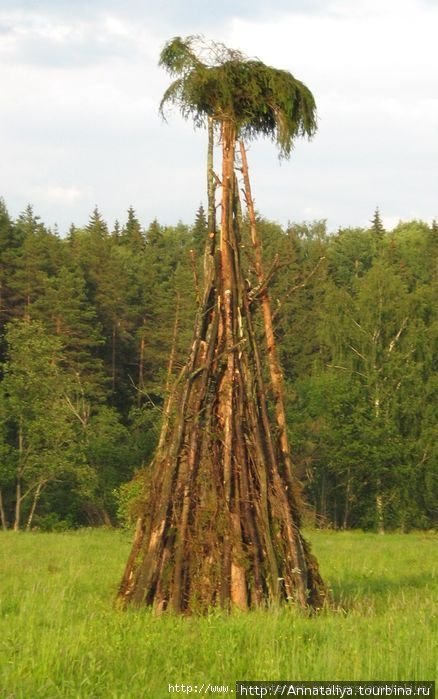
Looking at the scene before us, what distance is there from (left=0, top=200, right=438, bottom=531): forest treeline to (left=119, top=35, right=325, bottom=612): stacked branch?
83.1ft

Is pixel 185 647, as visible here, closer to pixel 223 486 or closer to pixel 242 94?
pixel 223 486

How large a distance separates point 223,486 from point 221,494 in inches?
3.0

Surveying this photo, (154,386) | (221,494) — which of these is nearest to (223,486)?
(221,494)

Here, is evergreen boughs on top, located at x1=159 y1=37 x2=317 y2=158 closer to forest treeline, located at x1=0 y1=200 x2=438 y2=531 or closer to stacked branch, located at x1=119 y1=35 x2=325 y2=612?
stacked branch, located at x1=119 y1=35 x2=325 y2=612

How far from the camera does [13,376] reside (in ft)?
110

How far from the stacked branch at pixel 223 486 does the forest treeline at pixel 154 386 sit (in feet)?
83.1

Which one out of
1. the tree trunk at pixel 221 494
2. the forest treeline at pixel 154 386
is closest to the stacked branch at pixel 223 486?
the tree trunk at pixel 221 494

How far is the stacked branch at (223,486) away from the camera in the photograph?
26.7 feet

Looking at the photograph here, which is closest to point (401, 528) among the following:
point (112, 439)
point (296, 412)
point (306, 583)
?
point (296, 412)

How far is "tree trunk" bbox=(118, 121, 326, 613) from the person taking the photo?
813 centimetres

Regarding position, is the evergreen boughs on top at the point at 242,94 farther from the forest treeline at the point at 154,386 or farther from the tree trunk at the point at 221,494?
the forest treeline at the point at 154,386

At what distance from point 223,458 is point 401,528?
110ft

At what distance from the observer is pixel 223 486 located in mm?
8266

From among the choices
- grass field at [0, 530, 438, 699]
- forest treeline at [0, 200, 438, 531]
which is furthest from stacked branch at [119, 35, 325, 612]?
forest treeline at [0, 200, 438, 531]
